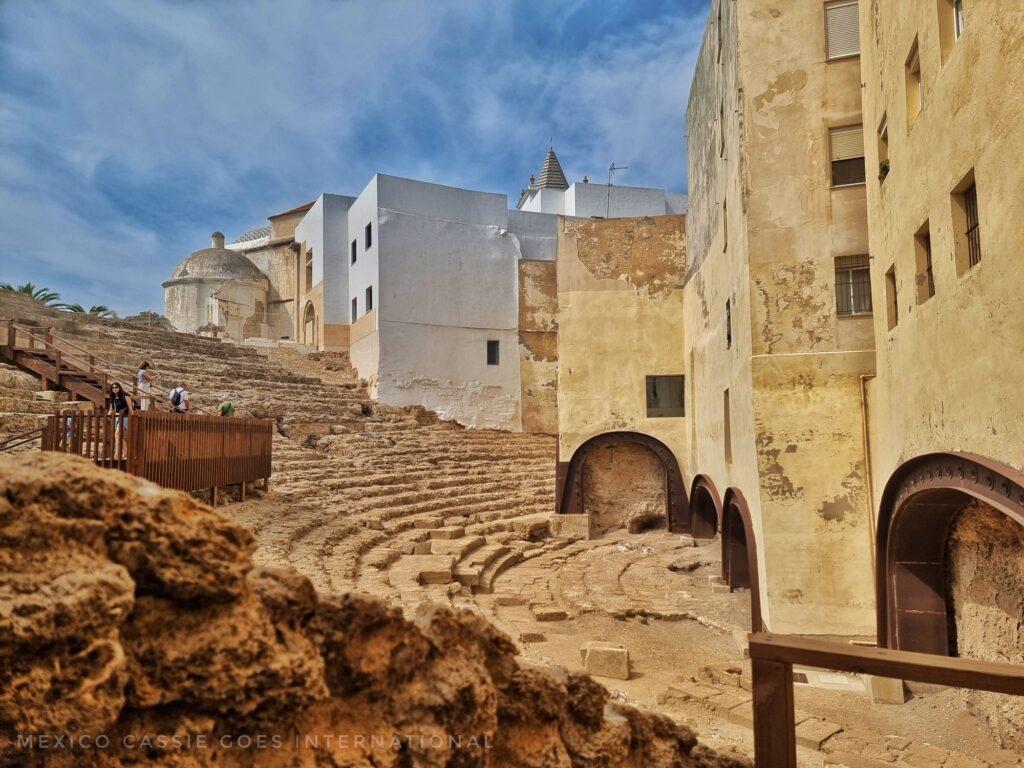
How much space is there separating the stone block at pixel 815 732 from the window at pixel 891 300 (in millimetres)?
4797

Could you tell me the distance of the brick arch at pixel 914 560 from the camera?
7.95 metres

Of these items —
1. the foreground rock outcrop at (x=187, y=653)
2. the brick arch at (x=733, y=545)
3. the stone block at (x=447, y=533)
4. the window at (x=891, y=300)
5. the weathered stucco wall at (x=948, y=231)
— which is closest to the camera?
the foreground rock outcrop at (x=187, y=653)

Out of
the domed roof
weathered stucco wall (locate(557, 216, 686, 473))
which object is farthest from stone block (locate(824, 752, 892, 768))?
the domed roof

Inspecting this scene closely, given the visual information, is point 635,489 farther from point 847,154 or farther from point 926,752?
point 926,752

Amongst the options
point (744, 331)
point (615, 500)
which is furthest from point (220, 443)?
point (615, 500)

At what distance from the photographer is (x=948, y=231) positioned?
21.8ft

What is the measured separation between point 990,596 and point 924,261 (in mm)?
3821

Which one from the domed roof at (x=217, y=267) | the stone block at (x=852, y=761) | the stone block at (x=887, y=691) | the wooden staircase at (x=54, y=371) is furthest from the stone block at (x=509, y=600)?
the domed roof at (x=217, y=267)

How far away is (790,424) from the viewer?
33.6 feet

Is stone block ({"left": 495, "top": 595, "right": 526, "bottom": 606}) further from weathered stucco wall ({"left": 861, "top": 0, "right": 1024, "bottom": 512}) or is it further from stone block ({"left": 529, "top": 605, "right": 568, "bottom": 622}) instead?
weathered stucco wall ({"left": 861, "top": 0, "right": 1024, "bottom": 512})

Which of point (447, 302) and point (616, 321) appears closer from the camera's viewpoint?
point (616, 321)

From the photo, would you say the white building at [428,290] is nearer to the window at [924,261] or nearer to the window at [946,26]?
the window at [924,261]

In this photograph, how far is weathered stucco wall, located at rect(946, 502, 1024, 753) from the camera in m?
7.03

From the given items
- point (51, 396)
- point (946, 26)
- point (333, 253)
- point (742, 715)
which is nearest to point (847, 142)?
point (946, 26)
